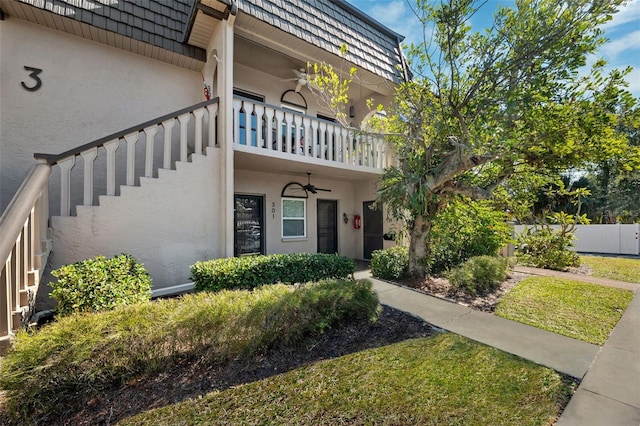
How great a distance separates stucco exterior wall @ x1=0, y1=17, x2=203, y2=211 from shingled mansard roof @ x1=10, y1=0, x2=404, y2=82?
63 cm

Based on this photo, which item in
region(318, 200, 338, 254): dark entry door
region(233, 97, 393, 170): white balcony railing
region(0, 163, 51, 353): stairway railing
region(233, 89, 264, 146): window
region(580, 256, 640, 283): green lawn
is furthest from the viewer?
region(318, 200, 338, 254): dark entry door

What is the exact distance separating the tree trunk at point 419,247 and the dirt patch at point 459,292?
262 millimetres

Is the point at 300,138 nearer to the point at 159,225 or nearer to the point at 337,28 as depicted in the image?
the point at 337,28

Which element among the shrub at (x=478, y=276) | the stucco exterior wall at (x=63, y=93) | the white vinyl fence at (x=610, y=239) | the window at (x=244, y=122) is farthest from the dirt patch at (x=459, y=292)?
the white vinyl fence at (x=610, y=239)

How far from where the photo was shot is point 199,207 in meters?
5.29

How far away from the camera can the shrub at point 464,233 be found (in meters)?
6.34

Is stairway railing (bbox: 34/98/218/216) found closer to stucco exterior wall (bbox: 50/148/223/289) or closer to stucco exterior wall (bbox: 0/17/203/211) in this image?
stucco exterior wall (bbox: 50/148/223/289)

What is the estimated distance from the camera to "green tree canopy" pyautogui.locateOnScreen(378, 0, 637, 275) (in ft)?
14.3

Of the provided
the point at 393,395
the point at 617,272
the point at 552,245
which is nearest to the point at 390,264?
the point at 393,395

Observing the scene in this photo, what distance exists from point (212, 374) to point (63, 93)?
6.48m

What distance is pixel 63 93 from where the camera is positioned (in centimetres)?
557

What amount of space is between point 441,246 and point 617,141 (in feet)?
12.2

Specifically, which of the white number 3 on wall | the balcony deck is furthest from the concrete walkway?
the white number 3 on wall

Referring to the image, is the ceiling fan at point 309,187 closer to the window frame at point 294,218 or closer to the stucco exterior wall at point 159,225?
the window frame at point 294,218
